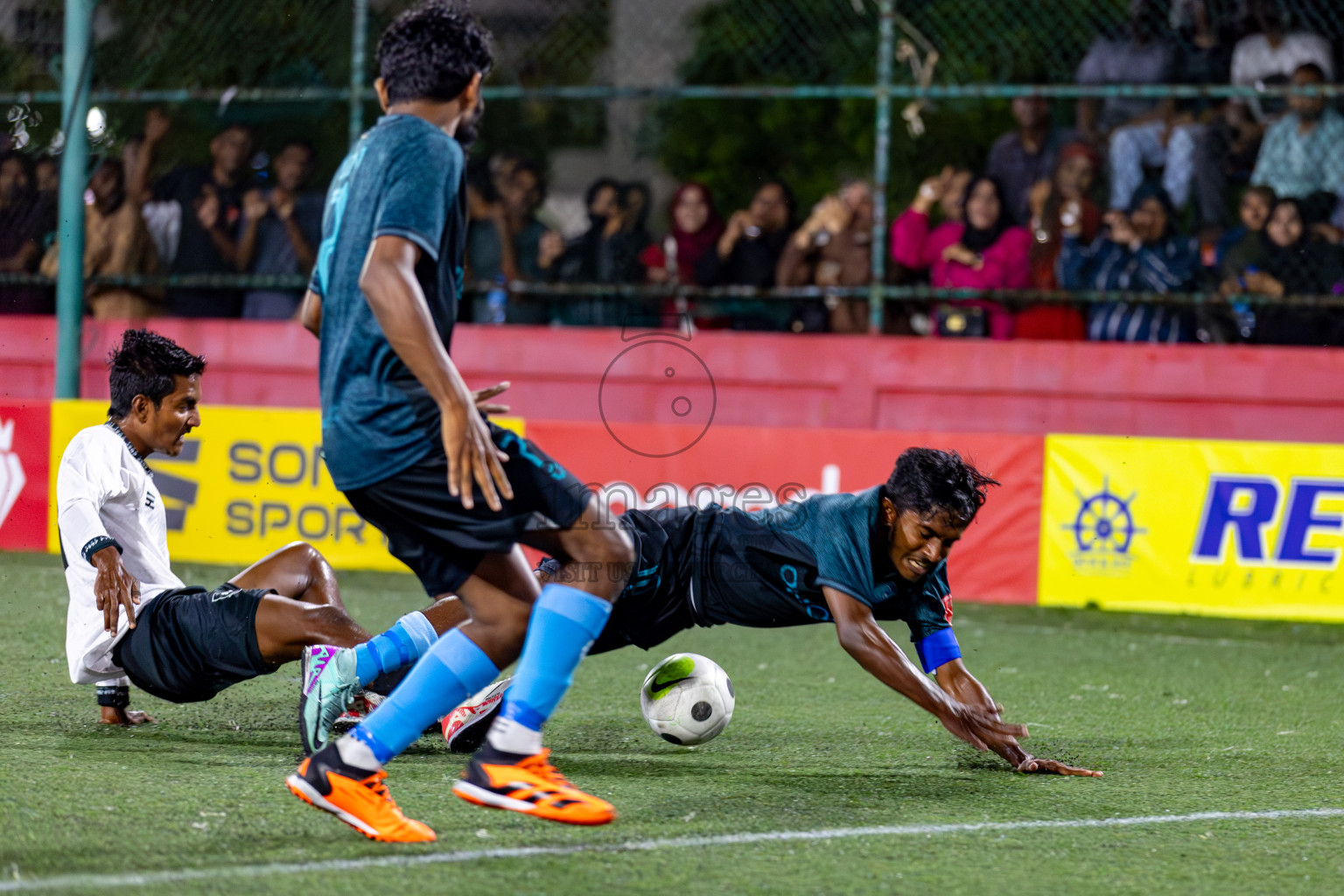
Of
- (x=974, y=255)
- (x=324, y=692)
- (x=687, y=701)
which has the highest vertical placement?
(x=974, y=255)

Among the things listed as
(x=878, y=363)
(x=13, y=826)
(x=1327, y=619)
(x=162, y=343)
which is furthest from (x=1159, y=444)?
(x=13, y=826)

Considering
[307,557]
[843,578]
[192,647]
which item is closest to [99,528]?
[192,647]

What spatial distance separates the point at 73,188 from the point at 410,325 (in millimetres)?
7722

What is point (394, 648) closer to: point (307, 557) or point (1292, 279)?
point (307, 557)

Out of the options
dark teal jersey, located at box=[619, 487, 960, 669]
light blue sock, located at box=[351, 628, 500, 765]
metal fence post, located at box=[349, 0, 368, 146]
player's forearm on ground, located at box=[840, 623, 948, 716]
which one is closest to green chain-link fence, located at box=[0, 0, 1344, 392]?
metal fence post, located at box=[349, 0, 368, 146]

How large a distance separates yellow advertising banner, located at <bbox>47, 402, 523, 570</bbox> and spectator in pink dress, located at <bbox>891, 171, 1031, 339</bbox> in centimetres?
287

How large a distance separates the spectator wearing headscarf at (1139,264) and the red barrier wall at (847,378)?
23 cm

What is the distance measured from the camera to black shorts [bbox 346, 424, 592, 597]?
325cm

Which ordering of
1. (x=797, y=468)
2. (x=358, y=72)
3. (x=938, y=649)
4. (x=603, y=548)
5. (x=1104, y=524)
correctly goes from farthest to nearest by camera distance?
(x=358, y=72) < (x=797, y=468) < (x=1104, y=524) < (x=938, y=649) < (x=603, y=548)

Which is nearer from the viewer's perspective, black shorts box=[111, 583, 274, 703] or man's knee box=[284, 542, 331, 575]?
black shorts box=[111, 583, 274, 703]

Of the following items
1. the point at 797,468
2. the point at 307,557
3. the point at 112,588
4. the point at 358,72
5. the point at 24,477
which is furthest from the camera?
the point at 358,72

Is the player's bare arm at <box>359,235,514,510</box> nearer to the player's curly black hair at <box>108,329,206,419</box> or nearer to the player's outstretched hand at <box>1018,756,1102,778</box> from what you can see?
the player's curly black hair at <box>108,329,206,419</box>

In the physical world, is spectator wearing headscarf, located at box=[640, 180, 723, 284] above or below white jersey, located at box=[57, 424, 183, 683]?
above

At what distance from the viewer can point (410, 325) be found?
10.1 feet
